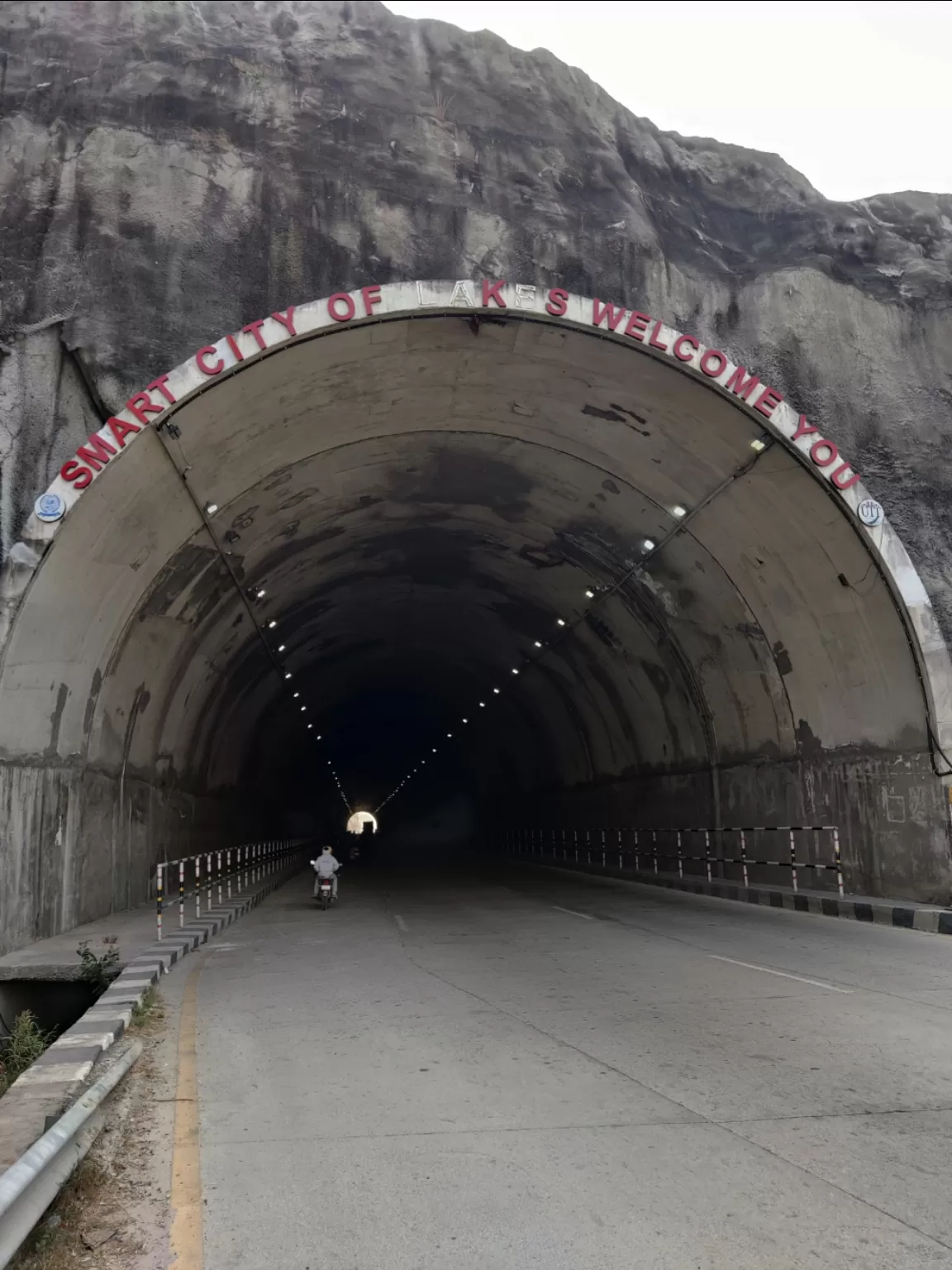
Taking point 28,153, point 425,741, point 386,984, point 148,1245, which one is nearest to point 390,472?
point 28,153

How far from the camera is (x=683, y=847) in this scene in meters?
22.5

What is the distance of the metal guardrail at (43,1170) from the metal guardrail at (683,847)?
43.2 feet

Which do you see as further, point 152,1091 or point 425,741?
point 425,741

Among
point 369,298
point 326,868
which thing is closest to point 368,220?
point 369,298

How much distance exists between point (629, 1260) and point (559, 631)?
21723 mm

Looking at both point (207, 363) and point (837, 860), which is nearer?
point (207, 363)

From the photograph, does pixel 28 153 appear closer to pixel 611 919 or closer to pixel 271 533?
pixel 271 533

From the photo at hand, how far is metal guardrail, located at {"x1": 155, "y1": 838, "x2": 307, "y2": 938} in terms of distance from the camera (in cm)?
1667

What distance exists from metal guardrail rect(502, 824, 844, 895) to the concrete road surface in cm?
610

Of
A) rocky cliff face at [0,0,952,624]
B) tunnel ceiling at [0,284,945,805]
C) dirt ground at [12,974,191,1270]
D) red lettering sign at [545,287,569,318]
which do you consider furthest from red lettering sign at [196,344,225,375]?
dirt ground at [12,974,191,1270]

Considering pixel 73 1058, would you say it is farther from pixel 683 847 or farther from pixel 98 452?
pixel 683 847

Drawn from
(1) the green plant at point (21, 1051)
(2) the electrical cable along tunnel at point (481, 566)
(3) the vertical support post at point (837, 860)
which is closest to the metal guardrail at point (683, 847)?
(3) the vertical support post at point (837, 860)

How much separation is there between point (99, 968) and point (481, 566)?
14.7 m

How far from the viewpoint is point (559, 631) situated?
25.0 meters
